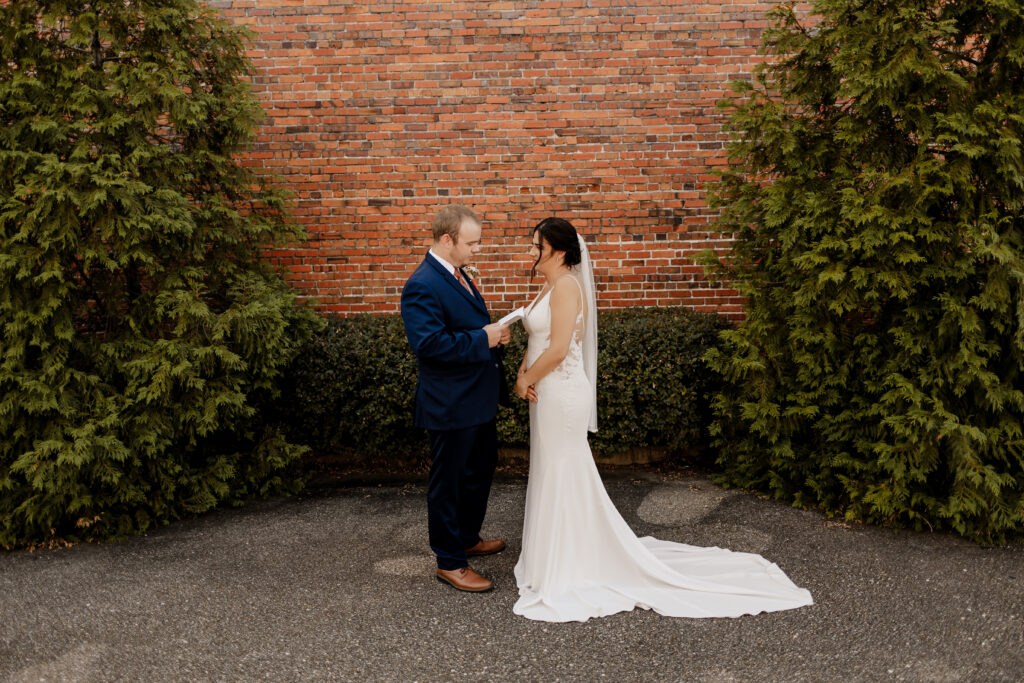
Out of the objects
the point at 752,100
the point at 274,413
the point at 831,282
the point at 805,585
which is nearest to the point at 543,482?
the point at 805,585

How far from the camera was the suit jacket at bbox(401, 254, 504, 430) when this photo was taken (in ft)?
12.9

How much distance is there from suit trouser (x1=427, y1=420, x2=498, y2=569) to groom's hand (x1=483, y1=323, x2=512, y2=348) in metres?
0.52

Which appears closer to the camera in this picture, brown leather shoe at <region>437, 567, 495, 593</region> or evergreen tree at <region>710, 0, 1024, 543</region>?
brown leather shoe at <region>437, 567, 495, 593</region>

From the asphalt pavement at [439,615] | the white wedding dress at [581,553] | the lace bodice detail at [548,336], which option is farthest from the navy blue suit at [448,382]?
the asphalt pavement at [439,615]

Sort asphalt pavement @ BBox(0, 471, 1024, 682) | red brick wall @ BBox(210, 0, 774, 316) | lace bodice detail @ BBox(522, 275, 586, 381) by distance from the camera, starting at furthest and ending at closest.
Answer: red brick wall @ BBox(210, 0, 774, 316), lace bodice detail @ BBox(522, 275, 586, 381), asphalt pavement @ BBox(0, 471, 1024, 682)

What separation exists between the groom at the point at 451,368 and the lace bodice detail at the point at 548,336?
27 cm

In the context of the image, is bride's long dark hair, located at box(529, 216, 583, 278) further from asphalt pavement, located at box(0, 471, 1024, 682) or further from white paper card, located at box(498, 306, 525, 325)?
asphalt pavement, located at box(0, 471, 1024, 682)

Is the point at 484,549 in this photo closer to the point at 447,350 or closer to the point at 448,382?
the point at 448,382

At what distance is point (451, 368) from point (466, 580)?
4.20 feet

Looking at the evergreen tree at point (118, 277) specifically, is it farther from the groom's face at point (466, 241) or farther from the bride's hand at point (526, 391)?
the bride's hand at point (526, 391)

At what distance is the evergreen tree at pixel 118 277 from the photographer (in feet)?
16.2

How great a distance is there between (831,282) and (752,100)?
1.68 m

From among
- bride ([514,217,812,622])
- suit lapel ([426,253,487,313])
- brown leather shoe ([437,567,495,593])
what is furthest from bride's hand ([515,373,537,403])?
brown leather shoe ([437,567,495,593])

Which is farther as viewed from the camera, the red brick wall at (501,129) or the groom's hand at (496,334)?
the red brick wall at (501,129)
